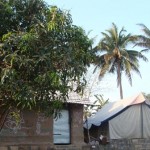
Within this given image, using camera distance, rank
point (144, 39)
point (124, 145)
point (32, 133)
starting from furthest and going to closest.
Result: 1. point (144, 39)
2. point (124, 145)
3. point (32, 133)

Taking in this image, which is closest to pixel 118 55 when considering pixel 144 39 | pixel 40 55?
pixel 144 39

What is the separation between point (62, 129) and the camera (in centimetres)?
1658

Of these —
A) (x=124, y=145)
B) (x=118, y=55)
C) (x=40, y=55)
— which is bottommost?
(x=124, y=145)

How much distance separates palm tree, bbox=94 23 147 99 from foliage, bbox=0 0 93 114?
22.1m

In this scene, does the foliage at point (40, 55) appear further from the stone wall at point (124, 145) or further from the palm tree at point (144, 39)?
the palm tree at point (144, 39)

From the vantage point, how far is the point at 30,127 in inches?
606

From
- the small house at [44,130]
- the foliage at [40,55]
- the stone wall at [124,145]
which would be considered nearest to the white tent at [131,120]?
the stone wall at [124,145]

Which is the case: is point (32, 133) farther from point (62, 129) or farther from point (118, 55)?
point (118, 55)

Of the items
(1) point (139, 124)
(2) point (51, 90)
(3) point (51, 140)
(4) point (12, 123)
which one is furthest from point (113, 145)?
(2) point (51, 90)

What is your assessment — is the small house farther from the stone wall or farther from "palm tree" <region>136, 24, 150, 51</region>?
"palm tree" <region>136, 24, 150, 51</region>

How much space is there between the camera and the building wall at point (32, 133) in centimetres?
1473

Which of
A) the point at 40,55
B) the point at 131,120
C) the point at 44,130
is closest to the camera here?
the point at 40,55

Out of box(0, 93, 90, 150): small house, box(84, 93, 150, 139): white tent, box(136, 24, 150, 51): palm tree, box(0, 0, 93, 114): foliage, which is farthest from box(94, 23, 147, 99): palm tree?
box(0, 0, 93, 114): foliage

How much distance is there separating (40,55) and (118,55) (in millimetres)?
23847
